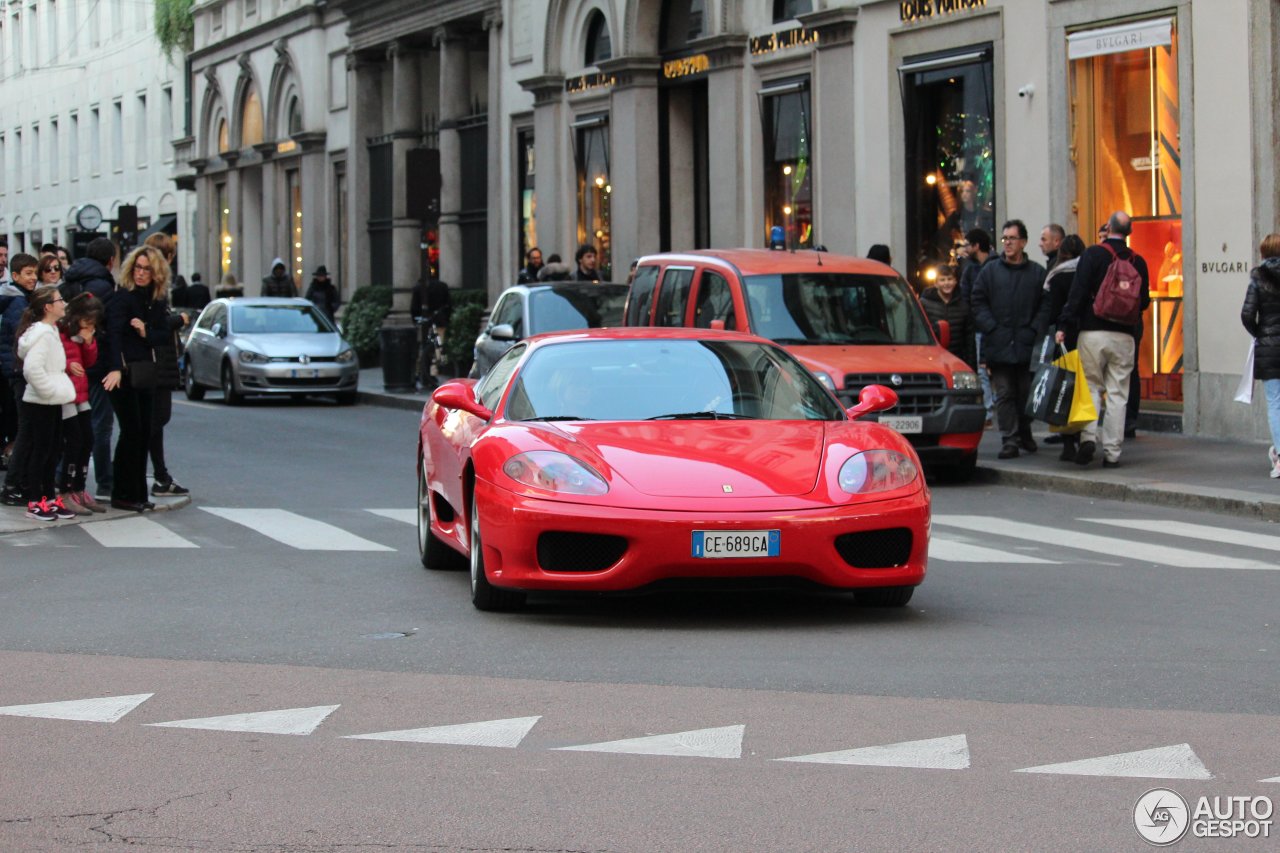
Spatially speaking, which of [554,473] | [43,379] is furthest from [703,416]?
[43,379]

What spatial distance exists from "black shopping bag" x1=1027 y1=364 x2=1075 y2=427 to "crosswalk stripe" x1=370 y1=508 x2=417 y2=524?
16.4 feet

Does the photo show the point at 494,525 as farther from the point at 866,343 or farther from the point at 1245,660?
the point at 866,343

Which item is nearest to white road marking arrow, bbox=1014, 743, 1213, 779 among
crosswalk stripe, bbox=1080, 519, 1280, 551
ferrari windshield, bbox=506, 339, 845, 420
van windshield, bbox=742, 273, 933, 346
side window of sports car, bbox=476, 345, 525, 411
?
ferrari windshield, bbox=506, 339, 845, 420

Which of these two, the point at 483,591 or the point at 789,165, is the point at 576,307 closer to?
the point at 789,165

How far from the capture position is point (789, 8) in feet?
92.5

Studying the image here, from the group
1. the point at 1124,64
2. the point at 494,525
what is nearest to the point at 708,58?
the point at 1124,64

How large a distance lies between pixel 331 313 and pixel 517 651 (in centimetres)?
3347

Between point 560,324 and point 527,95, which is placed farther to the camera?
point 527,95

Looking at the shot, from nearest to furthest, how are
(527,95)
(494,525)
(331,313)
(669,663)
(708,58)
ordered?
1. (669,663)
2. (494,525)
3. (708,58)
4. (527,95)
5. (331,313)

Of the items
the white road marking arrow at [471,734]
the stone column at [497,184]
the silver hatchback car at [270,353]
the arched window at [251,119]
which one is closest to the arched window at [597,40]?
the stone column at [497,184]

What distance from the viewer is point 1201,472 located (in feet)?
54.1

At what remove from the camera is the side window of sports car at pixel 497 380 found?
10648 millimetres

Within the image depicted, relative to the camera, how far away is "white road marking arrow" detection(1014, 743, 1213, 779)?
20.7ft

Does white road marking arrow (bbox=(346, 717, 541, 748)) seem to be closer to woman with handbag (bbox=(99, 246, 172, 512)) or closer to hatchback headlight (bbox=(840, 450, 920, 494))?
hatchback headlight (bbox=(840, 450, 920, 494))
